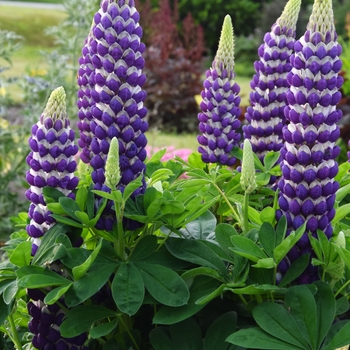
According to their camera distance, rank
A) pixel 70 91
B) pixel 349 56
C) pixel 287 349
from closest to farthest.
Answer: pixel 287 349, pixel 70 91, pixel 349 56

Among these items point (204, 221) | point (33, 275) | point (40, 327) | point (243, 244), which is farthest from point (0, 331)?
point (243, 244)

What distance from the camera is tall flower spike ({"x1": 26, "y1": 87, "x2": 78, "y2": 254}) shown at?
4.04ft

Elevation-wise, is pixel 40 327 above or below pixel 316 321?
below

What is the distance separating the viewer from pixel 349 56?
6.82 meters

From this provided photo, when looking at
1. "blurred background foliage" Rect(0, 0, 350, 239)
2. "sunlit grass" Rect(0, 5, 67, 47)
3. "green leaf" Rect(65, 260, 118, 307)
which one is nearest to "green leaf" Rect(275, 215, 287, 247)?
"green leaf" Rect(65, 260, 118, 307)

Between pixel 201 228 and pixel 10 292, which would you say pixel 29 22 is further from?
pixel 10 292

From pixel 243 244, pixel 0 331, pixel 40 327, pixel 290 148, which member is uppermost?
pixel 290 148

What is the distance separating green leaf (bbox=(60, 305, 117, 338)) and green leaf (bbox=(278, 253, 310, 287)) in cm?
34

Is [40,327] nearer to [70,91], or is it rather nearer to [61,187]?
[61,187]

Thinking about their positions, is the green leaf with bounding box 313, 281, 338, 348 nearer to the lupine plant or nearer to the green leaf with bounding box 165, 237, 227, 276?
the lupine plant

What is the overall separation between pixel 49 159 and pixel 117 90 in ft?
0.64

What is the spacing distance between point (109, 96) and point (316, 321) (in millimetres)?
588

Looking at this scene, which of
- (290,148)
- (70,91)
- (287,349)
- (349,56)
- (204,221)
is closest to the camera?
(287,349)

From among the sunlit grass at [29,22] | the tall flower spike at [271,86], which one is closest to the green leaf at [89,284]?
the tall flower spike at [271,86]
